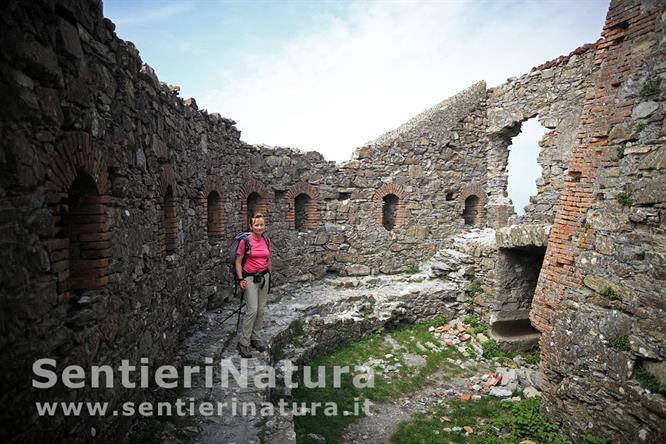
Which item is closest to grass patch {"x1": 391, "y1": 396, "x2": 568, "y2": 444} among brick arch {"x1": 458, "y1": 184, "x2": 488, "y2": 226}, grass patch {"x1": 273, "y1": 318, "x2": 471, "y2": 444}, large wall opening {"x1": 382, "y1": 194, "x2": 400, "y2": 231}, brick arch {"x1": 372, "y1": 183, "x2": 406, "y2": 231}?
grass patch {"x1": 273, "y1": 318, "x2": 471, "y2": 444}

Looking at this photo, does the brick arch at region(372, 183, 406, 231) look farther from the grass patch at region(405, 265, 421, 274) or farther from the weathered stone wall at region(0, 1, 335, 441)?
the weathered stone wall at region(0, 1, 335, 441)

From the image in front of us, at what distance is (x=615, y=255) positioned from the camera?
4.55 meters

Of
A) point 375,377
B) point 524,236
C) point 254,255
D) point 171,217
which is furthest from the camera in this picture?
point 524,236

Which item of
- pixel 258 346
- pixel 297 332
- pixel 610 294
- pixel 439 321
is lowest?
pixel 439 321

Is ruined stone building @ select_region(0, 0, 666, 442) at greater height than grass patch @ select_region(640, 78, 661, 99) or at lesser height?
lesser

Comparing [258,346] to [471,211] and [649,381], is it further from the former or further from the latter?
[471,211]

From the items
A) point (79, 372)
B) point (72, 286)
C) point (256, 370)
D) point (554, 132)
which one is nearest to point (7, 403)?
point (79, 372)

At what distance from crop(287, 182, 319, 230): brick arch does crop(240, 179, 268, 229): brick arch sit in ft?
2.48

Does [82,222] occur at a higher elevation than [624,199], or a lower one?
Answer: lower

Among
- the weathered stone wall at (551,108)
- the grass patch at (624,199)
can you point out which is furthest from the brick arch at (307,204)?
the grass patch at (624,199)

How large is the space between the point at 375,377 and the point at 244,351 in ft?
8.96

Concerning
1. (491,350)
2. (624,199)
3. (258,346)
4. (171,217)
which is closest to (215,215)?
(171,217)

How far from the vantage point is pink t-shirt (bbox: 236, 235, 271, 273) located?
18.4ft

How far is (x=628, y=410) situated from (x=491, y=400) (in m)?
2.44
